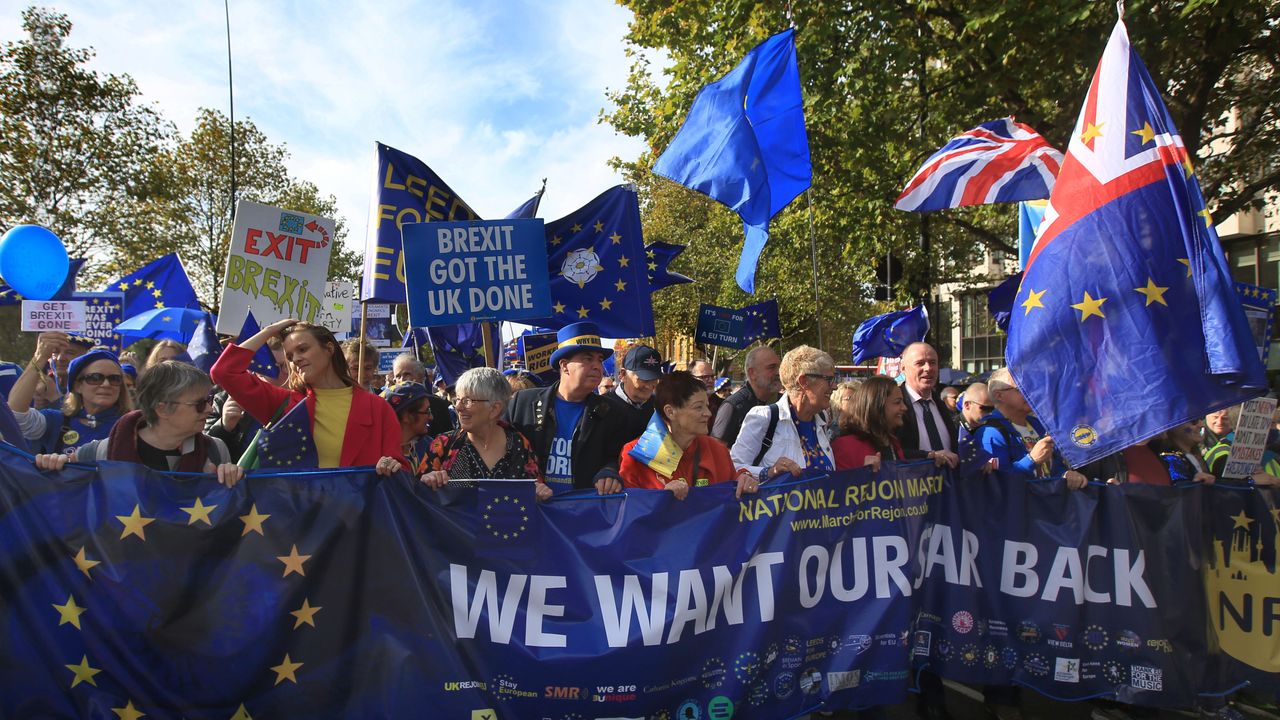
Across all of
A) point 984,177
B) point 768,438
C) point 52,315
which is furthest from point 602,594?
point 52,315

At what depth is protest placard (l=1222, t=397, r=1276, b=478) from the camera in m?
4.88

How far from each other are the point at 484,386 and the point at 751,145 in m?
3.34

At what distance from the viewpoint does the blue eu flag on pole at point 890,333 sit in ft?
36.7

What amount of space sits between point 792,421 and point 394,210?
9.99 ft

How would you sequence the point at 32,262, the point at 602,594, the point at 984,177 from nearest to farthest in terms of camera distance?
the point at 602,594 < the point at 984,177 < the point at 32,262

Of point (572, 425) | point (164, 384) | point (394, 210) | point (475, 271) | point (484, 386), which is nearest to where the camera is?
point (164, 384)

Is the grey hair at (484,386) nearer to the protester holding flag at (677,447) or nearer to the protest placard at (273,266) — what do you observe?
the protester holding flag at (677,447)

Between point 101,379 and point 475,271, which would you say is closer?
point 101,379

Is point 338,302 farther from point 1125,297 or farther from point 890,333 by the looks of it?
point 1125,297

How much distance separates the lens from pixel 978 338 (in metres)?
39.2

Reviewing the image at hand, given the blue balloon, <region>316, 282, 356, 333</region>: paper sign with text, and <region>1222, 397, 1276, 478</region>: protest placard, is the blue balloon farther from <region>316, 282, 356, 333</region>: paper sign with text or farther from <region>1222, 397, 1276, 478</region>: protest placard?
<region>1222, 397, 1276, 478</region>: protest placard

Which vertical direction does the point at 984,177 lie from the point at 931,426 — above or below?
above

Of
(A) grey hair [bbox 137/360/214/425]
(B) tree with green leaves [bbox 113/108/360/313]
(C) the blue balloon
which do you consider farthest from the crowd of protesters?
(B) tree with green leaves [bbox 113/108/360/313]

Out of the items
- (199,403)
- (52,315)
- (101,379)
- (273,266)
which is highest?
(273,266)
